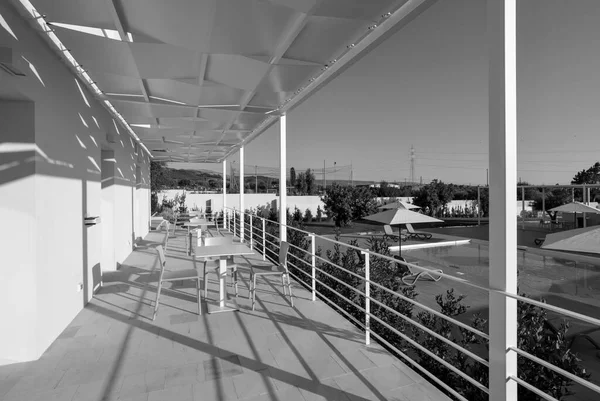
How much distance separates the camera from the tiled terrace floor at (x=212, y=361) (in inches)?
69.5

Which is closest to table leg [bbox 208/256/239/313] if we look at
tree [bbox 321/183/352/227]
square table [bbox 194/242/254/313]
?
square table [bbox 194/242/254/313]

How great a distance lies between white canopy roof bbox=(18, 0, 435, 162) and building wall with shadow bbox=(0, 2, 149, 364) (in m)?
0.23

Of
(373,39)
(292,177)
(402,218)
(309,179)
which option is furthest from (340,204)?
(292,177)

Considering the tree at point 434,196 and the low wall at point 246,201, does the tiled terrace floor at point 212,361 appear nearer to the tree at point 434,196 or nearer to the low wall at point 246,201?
the low wall at point 246,201

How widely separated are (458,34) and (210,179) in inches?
1052

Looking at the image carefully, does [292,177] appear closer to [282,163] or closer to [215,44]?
[282,163]

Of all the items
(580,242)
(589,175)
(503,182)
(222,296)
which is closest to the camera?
(503,182)

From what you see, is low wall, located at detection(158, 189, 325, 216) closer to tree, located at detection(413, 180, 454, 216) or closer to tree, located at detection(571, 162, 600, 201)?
tree, located at detection(413, 180, 454, 216)

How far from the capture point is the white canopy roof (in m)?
1.78

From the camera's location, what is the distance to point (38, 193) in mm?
2213

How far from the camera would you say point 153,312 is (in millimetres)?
2945

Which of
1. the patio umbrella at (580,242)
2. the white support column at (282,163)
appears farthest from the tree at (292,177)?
the patio umbrella at (580,242)

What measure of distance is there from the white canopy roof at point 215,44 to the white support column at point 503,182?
0.55 meters

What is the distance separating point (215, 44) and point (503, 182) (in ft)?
5.85
